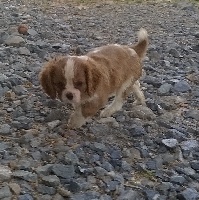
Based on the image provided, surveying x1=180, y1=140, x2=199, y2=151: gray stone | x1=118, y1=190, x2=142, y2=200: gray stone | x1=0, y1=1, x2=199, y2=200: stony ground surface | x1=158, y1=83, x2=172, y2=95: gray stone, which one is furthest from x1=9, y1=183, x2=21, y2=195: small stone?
x1=158, y1=83, x2=172, y2=95: gray stone

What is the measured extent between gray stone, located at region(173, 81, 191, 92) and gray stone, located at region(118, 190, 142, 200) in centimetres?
285

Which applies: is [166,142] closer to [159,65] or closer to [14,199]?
[14,199]

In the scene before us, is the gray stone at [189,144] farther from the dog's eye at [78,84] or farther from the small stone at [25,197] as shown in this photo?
the small stone at [25,197]

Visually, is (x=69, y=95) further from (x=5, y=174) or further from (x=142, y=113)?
(x=142, y=113)

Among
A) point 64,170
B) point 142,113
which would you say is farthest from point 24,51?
point 64,170

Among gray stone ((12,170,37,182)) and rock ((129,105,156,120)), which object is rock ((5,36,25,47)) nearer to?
rock ((129,105,156,120))

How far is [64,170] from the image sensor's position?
5.08 meters

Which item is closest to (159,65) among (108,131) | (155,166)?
(108,131)

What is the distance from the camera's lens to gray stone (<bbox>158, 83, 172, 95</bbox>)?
294 inches

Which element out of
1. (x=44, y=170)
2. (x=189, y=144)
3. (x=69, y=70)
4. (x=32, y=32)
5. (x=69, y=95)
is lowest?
(x=32, y=32)

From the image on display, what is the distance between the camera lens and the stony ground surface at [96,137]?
496cm

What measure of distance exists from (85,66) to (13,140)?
970mm

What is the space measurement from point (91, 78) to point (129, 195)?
127cm

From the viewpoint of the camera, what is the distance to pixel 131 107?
6855 millimetres
